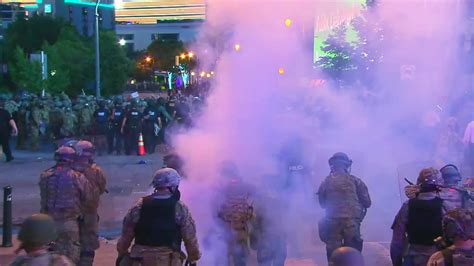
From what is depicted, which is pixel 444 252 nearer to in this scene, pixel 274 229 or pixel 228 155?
pixel 274 229

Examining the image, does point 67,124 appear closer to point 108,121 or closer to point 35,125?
point 35,125

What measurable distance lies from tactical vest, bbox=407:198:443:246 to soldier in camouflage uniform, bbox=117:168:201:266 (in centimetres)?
176

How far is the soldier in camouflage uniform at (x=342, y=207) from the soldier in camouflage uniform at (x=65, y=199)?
2.40m

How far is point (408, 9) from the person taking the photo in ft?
45.5

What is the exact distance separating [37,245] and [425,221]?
306cm

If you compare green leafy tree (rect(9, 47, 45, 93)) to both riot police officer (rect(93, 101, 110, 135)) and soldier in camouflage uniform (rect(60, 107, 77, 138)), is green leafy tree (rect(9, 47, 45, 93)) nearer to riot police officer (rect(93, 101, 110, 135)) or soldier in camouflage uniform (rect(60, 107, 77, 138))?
soldier in camouflage uniform (rect(60, 107, 77, 138))

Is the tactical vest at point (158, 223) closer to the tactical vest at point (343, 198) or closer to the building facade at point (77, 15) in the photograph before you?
the tactical vest at point (343, 198)

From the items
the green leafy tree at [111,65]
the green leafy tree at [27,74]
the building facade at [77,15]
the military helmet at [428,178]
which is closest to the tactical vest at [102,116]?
the military helmet at [428,178]

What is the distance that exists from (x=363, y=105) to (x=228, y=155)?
5.26 m

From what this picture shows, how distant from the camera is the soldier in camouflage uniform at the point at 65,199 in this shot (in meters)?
6.86

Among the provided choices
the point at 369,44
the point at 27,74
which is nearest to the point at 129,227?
the point at 369,44

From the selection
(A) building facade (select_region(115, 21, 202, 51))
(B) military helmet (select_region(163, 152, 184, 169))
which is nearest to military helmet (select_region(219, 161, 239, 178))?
(B) military helmet (select_region(163, 152, 184, 169))

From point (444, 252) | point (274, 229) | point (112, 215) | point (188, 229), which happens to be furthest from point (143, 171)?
point (444, 252)

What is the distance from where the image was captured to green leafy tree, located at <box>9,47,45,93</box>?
1748 inches
